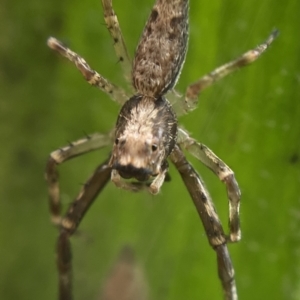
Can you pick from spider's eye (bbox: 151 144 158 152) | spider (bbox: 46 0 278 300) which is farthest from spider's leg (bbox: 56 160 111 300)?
spider's eye (bbox: 151 144 158 152)

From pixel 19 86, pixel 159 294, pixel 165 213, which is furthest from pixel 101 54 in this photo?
pixel 159 294

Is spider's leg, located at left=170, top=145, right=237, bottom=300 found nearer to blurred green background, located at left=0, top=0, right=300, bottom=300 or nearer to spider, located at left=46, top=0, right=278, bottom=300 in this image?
spider, located at left=46, top=0, right=278, bottom=300

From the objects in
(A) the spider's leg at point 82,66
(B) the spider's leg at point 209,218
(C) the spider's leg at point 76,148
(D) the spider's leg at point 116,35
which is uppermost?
(D) the spider's leg at point 116,35

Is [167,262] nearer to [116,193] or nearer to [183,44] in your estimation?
[116,193]

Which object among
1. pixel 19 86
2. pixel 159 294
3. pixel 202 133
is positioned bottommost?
pixel 159 294

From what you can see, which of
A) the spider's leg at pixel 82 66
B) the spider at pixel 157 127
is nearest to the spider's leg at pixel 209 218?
the spider at pixel 157 127

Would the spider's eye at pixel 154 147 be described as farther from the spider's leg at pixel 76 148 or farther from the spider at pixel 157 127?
the spider's leg at pixel 76 148
